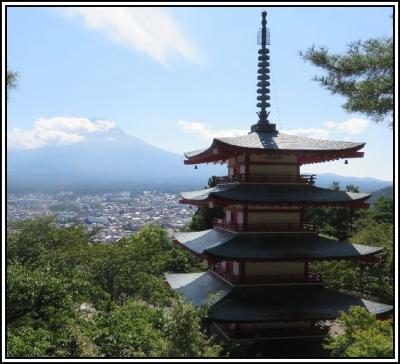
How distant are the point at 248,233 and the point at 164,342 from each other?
632cm

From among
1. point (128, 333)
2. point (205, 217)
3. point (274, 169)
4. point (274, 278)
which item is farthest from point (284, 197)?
point (205, 217)

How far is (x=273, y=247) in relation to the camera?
17438 mm

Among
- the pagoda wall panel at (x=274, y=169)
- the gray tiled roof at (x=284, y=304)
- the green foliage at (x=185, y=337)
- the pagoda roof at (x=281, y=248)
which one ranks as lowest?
the gray tiled roof at (x=284, y=304)

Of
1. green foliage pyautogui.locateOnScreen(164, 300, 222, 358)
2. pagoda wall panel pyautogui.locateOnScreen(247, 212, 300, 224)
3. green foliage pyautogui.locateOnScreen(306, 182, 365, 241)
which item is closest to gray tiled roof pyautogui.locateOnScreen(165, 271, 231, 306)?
pagoda wall panel pyautogui.locateOnScreen(247, 212, 300, 224)

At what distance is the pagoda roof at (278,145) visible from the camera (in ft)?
57.1

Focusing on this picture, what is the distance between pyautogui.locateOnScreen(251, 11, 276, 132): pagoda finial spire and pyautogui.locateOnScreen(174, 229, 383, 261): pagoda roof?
5.17 meters

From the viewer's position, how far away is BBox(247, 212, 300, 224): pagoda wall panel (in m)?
18.5

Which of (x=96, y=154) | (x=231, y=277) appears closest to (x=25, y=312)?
(x=231, y=277)

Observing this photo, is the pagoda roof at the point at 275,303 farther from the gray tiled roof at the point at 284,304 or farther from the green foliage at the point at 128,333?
the green foliage at the point at 128,333

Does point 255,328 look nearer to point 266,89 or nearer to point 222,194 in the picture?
point 222,194

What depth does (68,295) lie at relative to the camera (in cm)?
1667

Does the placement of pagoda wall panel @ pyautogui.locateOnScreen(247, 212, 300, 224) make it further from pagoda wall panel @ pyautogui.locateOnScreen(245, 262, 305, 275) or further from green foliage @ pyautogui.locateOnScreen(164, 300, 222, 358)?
green foliage @ pyautogui.locateOnScreen(164, 300, 222, 358)

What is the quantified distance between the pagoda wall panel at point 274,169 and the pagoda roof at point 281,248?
2614 millimetres

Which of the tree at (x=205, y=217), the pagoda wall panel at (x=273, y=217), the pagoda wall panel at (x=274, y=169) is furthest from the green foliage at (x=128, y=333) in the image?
the tree at (x=205, y=217)
